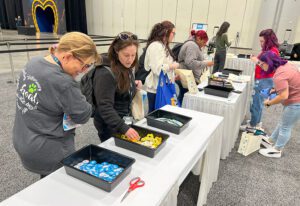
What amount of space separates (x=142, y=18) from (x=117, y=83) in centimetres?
814

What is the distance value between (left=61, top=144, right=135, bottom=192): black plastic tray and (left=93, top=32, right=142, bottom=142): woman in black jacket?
200mm

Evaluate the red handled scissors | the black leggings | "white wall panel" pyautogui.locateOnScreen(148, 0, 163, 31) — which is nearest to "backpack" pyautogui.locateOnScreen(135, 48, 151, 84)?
the red handled scissors

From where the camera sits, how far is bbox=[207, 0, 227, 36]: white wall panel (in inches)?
280

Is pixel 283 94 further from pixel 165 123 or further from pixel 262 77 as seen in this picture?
pixel 165 123

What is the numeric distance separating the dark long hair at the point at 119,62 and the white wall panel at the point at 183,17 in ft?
23.4

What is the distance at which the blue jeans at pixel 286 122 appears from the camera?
6.64 ft

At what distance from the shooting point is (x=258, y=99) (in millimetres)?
2582

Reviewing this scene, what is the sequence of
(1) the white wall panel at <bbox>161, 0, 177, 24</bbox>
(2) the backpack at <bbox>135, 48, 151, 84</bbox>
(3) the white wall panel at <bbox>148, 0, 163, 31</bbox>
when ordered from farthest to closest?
(3) the white wall panel at <bbox>148, 0, 163, 31</bbox>, (1) the white wall panel at <bbox>161, 0, 177, 24</bbox>, (2) the backpack at <bbox>135, 48, 151, 84</bbox>

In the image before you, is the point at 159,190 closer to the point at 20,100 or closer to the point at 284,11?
the point at 20,100

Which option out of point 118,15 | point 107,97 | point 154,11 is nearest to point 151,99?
point 107,97

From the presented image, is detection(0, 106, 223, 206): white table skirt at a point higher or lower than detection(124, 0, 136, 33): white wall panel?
lower

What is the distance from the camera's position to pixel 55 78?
84 centimetres

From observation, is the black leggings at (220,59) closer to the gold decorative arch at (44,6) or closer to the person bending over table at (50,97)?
the person bending over table at (50,97)

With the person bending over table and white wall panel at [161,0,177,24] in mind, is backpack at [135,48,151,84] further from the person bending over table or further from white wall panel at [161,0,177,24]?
white wall panel at [161,0,177,24]
